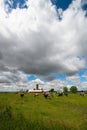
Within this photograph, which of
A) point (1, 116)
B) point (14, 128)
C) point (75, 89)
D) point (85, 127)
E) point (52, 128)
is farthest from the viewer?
point (75, 89)

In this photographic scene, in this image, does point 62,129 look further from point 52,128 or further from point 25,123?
point 25,123

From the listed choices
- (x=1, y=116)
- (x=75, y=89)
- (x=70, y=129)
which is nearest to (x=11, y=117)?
(x=1, y=116)

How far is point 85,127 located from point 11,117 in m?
6.39

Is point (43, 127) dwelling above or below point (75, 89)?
below

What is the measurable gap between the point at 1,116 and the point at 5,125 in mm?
3463

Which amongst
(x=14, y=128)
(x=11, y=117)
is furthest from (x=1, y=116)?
(x=14, y=128)

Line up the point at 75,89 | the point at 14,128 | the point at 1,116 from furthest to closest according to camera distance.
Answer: the point at 75,89 → the point at 1,116 → the point at 14,128

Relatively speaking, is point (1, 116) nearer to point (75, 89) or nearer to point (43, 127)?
point (43, 127)

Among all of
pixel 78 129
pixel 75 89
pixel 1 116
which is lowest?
pixel 78 129

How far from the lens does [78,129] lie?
17422 millimetres

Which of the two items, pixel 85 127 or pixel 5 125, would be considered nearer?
pixel 5 125

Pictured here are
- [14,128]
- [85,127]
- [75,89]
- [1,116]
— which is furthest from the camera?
[75,89]

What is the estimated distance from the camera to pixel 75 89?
197m

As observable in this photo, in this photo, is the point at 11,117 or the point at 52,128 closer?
the point at 52,128
